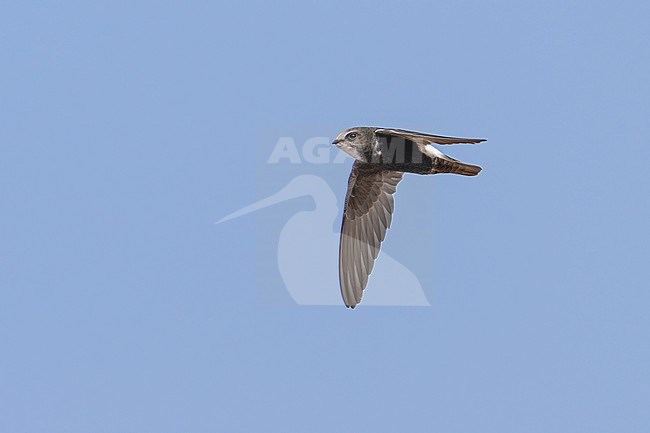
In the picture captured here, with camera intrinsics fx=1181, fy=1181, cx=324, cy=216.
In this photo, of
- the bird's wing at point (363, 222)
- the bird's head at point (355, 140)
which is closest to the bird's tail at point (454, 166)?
the bird's head at point (355, 140)

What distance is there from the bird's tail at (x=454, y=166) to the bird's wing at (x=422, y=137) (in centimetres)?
19

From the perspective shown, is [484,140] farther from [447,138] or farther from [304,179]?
[304,179]

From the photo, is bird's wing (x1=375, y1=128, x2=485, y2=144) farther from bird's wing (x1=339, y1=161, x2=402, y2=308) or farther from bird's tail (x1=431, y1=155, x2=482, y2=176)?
bird's wing (x1=339, y1=161, x2=402, y2=308)

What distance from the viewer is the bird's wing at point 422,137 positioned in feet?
28.4

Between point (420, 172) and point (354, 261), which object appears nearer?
point (420, 172)

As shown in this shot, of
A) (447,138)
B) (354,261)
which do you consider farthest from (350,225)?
(447,138)

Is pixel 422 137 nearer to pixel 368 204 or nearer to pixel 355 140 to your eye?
pixel 355 140

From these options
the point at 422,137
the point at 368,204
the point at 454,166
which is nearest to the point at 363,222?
the point at 368,204

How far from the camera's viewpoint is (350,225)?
11086 mm

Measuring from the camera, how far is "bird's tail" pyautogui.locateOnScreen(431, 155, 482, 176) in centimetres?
969

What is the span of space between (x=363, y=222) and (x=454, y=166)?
162cm

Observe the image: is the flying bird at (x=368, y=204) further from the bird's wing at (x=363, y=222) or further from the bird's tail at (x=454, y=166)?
the bird's tail at (x=454, y=166)

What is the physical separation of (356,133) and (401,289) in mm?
2139

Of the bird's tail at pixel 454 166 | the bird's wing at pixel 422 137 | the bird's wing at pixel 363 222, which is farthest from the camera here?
the bird's wing at pixel 363 222
